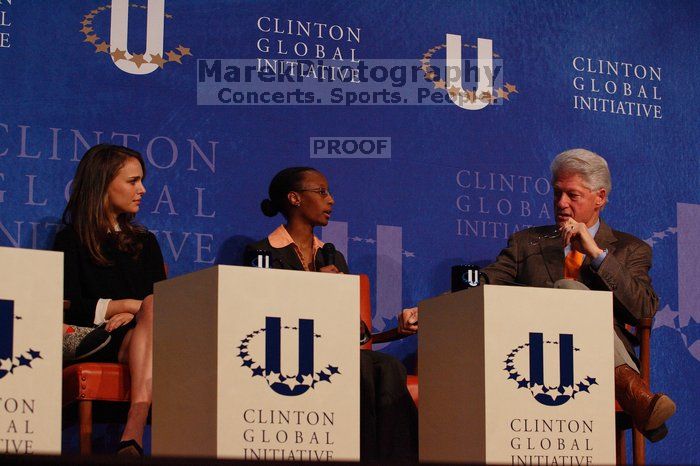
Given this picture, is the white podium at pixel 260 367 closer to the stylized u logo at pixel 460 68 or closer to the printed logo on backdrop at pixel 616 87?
the stylized u logo at pixel 460 68

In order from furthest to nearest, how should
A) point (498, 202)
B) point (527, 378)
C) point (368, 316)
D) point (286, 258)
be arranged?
point (498, 202) → point (368, 316) → point (286, 258) → point (527, 378)

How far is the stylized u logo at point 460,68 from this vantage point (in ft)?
17.6

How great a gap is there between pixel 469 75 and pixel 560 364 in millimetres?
2704

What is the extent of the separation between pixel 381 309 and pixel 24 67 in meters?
1.88

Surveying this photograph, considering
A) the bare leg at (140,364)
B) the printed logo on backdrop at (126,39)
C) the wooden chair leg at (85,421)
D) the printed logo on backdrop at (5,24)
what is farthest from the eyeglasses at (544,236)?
the printed logo on backdrop at (5,24)

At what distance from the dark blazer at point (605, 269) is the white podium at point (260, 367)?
175 cm

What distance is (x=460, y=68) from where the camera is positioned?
5.39m

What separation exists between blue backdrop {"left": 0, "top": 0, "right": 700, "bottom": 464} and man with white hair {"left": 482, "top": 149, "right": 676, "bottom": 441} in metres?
0.55

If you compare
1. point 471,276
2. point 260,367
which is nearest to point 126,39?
point 471,276

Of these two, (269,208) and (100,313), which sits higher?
(269,208)

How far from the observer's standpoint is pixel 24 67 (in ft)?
15.5

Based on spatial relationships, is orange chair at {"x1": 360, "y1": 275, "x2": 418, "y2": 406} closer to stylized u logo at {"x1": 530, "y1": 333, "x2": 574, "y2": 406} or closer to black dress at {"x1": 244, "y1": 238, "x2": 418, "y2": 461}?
black dress at {"x1": 244, "y1": 238, "x2": 418, "y2": 461}

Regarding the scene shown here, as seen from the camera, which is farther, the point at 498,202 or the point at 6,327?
the point at 498,202

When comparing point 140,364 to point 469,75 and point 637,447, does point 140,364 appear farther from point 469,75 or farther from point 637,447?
point 469,75
